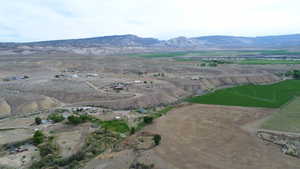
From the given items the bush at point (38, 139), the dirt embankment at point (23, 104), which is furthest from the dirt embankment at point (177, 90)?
the bush at point (38, 139)

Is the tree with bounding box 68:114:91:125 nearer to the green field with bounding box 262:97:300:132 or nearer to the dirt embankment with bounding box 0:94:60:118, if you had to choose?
the dirt embankment with bounding box 0:94:60:118

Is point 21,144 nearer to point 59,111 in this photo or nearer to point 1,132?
point 1,132

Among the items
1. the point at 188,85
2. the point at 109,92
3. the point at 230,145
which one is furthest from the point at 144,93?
the point at 230,145

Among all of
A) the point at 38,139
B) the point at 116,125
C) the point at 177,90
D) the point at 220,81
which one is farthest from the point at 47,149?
the point at 220,81

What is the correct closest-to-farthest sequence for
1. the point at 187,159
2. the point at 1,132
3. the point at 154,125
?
the point at 187,159
the point at 1,132
the point at 154,125

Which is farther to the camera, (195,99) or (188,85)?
(188,85)

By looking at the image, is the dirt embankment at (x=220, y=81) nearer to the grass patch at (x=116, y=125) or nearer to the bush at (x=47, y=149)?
the grass patch at (x=116, y=125)

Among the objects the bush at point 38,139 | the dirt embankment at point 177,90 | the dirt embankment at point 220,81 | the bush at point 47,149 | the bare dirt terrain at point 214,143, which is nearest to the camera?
the bare dirt terrain at point 214,143

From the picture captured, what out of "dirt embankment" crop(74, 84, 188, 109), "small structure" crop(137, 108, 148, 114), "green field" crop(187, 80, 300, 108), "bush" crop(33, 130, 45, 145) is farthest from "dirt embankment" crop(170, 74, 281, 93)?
"bush" crop(33, 130, 45, 145)
